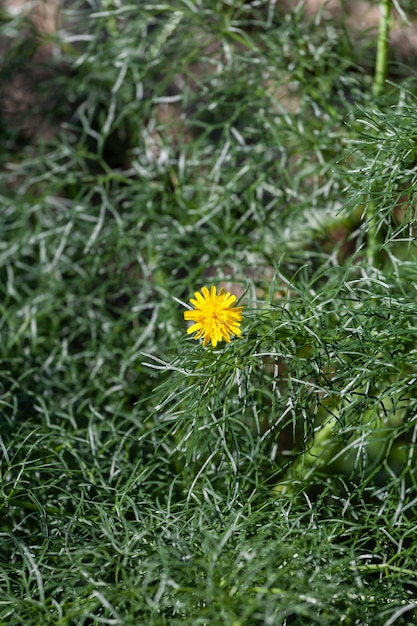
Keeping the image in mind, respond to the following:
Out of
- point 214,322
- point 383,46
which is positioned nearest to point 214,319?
point 214,322

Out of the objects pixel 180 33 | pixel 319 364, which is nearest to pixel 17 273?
pixel 180 33

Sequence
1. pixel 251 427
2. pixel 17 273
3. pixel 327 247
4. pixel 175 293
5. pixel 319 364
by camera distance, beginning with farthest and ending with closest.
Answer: pixel 17 273 → pixel 327 247 → pixel 175 293 → pixel 251 427 → pixel 319 364

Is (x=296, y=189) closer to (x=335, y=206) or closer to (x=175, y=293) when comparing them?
(x=335, y=206)

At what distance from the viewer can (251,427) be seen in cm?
109

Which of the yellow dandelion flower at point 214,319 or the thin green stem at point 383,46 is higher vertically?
the thin green stem at point 383,46

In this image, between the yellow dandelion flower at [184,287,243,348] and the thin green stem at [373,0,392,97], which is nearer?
the yellow dandelion flower at [184,287,243,348]

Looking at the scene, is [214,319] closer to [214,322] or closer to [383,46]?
[214,322]

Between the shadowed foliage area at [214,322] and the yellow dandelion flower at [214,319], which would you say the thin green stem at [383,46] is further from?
the yellow dandelion flower at [214,319]

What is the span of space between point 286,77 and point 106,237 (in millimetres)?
422

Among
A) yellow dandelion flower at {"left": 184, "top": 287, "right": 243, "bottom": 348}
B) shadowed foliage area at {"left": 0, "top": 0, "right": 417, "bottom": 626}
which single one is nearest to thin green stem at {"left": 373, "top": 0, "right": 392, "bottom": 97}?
shadowed foliage area at {"left": 0, "top": 0, "right": 417, "bottom": 626}

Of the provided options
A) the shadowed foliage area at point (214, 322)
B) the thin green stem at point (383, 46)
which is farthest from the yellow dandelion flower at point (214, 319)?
the thin green stem at point (383, 46)

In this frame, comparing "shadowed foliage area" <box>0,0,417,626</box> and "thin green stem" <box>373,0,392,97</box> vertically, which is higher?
"thin green stem" <box>373,0,392,97</box>

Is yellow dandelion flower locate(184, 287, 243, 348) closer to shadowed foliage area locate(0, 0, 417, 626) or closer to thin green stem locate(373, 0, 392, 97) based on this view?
shadowed foliage area locate(0, 0, 417, 626)

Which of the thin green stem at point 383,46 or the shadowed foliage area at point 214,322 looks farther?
the thin green stem at point 383,46
